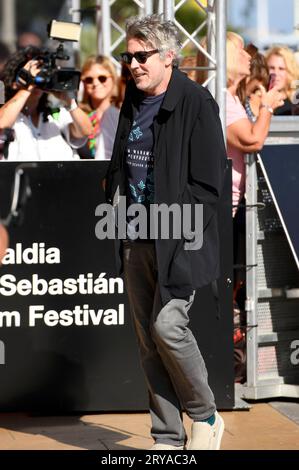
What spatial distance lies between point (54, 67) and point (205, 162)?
231 centimetres

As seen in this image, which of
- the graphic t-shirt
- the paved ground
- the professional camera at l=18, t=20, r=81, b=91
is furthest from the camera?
the professional camera at l=18, t=20, r=81, b=91

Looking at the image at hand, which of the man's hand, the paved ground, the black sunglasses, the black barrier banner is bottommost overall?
the paved ground

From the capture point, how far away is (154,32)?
210 inches

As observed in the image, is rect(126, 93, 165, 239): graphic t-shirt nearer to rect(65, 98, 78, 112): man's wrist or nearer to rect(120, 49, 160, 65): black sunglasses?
rect(120, 49, 160, 65): black sunglasses

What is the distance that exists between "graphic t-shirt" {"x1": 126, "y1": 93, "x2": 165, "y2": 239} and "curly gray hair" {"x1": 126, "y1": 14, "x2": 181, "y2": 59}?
0.81 feet

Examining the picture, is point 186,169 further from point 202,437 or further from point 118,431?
point 118,431

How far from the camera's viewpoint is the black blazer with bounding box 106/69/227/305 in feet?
17.4

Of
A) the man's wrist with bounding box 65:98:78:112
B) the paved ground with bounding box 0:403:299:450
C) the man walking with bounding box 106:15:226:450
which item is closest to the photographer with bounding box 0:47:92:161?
the man's wrist with bounding box 65:98:78:112

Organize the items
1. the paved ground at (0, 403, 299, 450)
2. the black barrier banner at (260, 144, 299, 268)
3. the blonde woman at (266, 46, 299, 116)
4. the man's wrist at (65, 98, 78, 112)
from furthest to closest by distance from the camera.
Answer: the blonde woman at (266, 46, 299, 116) < the man's wrist at (65, 98, 78, 112) < the black barrier banner at (260, 144, 299, 268) < the paved ground at (0, 403, 299, 450)

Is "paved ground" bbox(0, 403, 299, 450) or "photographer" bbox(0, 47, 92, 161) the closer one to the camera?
"paved ground" bbox(0, 403, 299, 450)

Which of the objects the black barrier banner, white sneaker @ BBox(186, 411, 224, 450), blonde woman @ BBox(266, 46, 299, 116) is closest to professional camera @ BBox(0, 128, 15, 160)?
the black barrier banner

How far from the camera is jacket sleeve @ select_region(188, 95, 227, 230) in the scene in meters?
5.30

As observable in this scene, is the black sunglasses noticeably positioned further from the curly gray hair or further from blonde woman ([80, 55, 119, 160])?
blonde woman ([80, 55, 119, 160])

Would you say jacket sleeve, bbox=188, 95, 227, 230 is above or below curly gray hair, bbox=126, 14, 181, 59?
below
